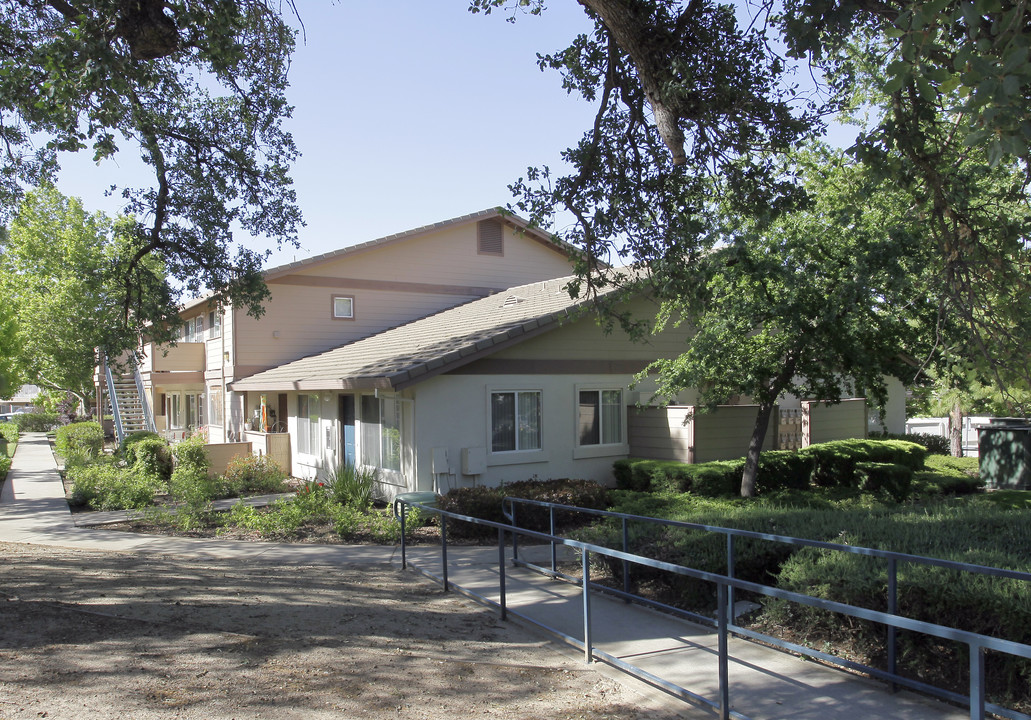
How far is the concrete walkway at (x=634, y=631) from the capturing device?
485 cm

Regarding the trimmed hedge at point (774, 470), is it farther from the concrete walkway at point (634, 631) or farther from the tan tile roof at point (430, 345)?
the concrete walkway at point (634, 631)

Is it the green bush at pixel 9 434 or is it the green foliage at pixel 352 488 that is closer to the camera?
the green foliage at pixel 352 488

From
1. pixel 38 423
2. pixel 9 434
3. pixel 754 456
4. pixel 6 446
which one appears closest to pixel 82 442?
pixel 6 446

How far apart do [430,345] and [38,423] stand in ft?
147

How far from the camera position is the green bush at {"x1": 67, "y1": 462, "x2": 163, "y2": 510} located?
14.8m

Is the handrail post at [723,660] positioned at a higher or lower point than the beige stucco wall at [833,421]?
lower

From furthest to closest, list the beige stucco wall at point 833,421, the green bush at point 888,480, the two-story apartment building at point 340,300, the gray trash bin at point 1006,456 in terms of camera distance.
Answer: the two-story apartment building at point 340,300 → the beige stucco wall at point 833,421 → the gray trash bin at point 1006,456 → the green bush at point 888,480

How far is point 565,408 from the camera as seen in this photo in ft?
49.8

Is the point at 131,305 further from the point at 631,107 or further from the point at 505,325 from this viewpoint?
the point at 631,107

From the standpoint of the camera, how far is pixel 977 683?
322 cm

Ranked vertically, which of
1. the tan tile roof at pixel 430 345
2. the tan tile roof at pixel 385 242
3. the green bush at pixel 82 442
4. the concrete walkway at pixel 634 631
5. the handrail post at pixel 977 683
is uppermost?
the tan tile roof at pixel 385 242

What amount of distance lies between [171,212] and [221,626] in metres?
10.1

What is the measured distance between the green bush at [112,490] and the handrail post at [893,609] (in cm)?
1327

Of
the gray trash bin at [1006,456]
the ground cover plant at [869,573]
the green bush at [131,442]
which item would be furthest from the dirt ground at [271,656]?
the gray trash bin at [1006,456]
